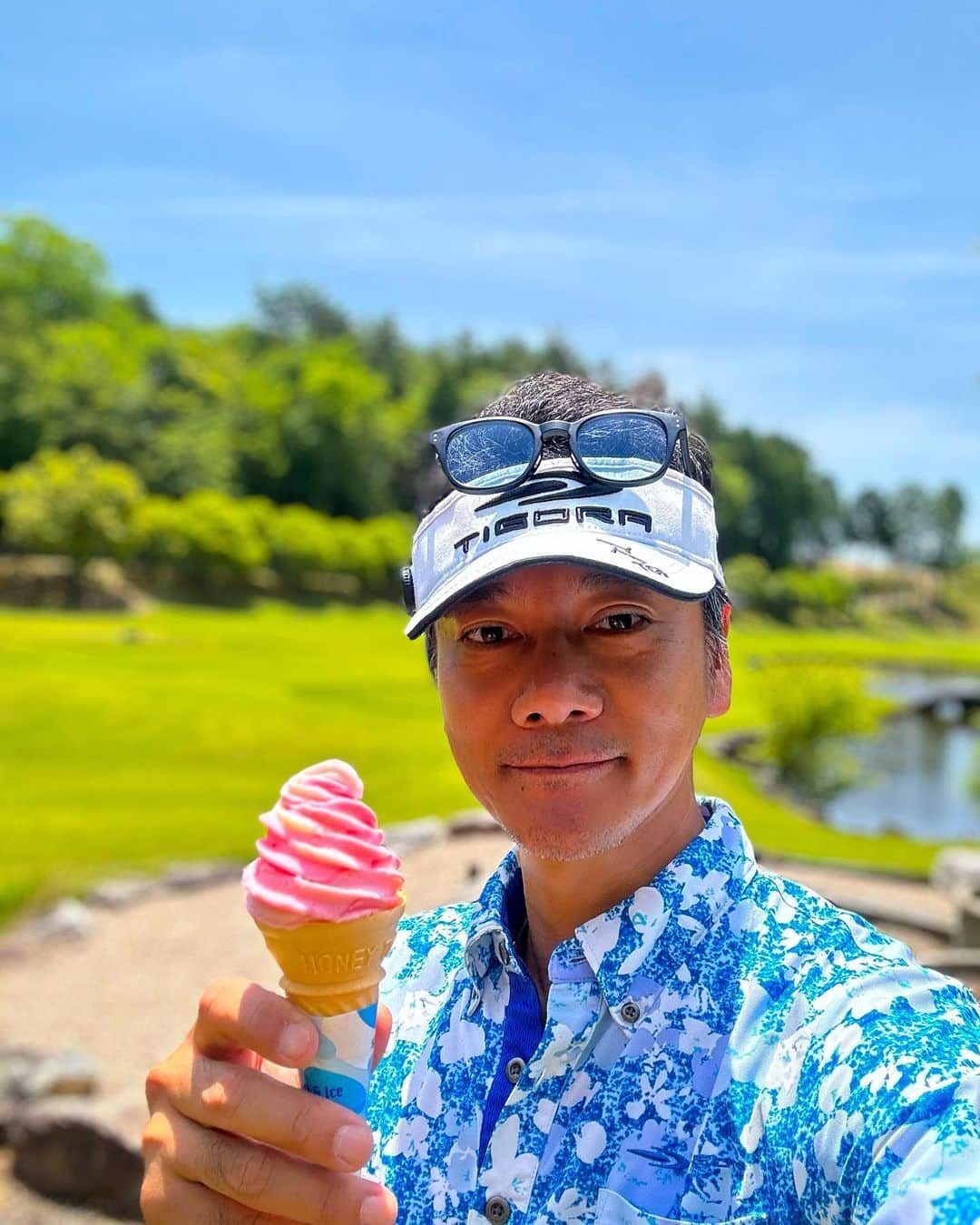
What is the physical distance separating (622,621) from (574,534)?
0.18 metres

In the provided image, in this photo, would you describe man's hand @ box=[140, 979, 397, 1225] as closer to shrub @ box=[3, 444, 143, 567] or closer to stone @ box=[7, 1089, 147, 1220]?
stone @ box=[7, 1089, 147, 1220]

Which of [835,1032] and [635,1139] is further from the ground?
[835,1032]

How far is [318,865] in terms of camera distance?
177cm

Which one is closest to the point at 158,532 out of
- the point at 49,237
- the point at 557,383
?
the point at 49,237

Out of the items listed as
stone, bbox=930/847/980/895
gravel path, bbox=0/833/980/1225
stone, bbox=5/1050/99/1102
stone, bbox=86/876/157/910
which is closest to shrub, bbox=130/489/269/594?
stone, bbox=86/876/157/910

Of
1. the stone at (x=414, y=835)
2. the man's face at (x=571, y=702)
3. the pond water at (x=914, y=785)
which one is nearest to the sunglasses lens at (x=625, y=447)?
the man's face at (x=571, y=702)

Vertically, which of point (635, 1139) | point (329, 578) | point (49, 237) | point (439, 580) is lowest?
point (635, 1139)

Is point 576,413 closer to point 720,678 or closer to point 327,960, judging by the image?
point 720,678

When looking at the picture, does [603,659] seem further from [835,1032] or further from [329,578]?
[329,578]

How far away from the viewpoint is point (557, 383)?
2.28 metres

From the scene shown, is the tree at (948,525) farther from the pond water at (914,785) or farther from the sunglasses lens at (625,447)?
the sunglasses lens at (625,447)

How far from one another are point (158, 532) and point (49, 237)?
41.8m

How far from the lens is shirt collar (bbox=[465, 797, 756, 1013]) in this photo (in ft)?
5.97

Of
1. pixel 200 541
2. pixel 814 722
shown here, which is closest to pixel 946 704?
pixel 814 722
